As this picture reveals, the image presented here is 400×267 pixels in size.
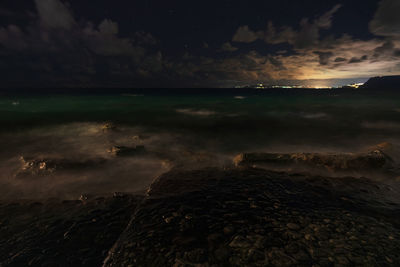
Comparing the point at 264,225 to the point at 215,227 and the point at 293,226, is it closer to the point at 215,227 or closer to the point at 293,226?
the point at 293,226

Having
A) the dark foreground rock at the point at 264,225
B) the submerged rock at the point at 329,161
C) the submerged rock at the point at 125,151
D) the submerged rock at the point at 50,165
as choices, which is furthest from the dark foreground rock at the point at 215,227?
the submerged rock at the point at 125,151

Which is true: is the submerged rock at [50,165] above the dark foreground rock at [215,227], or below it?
below

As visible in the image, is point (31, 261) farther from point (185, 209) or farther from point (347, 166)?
point (347, 166)

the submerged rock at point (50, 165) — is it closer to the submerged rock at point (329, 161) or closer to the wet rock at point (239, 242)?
the submerged rock at point (329, 161)

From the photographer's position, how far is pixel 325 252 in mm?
5285

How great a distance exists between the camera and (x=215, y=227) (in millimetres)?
6324

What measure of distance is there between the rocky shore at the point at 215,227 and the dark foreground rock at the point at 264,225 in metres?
0.03

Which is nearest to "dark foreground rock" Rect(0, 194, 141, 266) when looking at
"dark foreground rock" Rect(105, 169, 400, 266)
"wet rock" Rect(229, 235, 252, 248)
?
"dark foreground rock" Rect(105, 169, 400, 266)

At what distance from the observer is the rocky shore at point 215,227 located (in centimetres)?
523

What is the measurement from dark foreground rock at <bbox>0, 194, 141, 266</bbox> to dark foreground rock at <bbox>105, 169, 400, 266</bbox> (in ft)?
1.85

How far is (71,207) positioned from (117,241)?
3.00m

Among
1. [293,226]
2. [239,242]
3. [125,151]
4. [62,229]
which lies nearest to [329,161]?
[293,226]

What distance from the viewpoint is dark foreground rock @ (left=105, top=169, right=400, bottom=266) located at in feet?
17.0

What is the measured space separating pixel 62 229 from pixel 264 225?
245 inches
